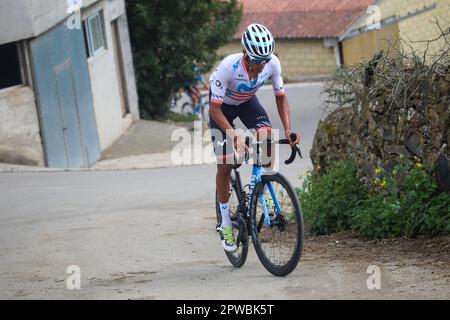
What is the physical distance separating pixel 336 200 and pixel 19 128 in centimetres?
1008

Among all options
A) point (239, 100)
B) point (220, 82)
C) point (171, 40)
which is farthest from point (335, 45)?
point (220, 82)

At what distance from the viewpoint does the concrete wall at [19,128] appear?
18.0 meters

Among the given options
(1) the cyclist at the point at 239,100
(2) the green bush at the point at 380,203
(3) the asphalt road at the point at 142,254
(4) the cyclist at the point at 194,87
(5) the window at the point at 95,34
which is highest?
(5) the window at the point at 95,34

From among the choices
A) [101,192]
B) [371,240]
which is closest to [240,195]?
[371,240]

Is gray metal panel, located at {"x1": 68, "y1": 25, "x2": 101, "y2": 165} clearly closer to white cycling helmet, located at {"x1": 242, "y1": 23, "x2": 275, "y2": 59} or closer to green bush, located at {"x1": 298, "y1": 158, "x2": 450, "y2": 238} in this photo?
green bush, located at {"x1": 298, "y1": 158, "x2": 450, "y2": 238}

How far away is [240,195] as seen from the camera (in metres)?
8.10

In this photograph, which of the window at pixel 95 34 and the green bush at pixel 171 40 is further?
the green bush at pixel 171 40

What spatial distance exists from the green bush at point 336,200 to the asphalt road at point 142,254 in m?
0.25

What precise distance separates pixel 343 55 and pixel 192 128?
22785 millimetres

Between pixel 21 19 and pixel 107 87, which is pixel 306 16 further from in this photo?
pixel 21 19

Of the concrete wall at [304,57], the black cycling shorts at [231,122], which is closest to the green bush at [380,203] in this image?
the black cycling shorts at [231,122]

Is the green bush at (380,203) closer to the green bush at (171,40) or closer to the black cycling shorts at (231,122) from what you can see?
the black cycling shorts at (231,122)

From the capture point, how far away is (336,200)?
935 centimetres
